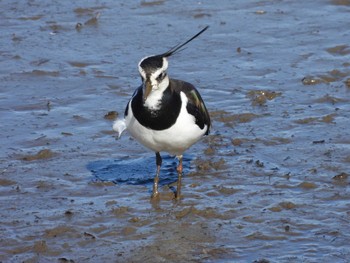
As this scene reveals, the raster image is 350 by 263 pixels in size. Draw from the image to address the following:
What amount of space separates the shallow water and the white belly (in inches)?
20.9

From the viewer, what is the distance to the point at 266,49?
11.5 meters

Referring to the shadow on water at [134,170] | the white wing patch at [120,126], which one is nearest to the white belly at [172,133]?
the white wing patch at [120,126]

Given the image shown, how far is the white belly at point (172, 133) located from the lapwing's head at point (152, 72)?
39 cm

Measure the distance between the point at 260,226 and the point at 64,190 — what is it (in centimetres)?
188

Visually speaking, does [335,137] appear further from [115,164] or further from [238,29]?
[238,29]

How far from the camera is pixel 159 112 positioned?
25.0 ft

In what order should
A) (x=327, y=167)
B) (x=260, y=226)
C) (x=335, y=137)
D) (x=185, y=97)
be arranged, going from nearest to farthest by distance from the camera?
(x=260, y=226) < (x=185, y=97) < (x=327, y=167) < (x=335, y=137)

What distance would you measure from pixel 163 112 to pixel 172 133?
8.8 inches

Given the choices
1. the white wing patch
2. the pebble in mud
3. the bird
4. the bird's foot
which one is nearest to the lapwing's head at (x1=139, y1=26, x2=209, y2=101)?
the bird

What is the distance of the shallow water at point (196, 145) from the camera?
7305 mm

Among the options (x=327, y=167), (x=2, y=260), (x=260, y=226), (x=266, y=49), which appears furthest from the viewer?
(x=266, y=49)

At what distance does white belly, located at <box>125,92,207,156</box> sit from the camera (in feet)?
25.4

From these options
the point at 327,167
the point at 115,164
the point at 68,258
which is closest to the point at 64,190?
the point at 115,164

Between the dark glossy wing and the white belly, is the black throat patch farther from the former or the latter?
the dark glossy wing
